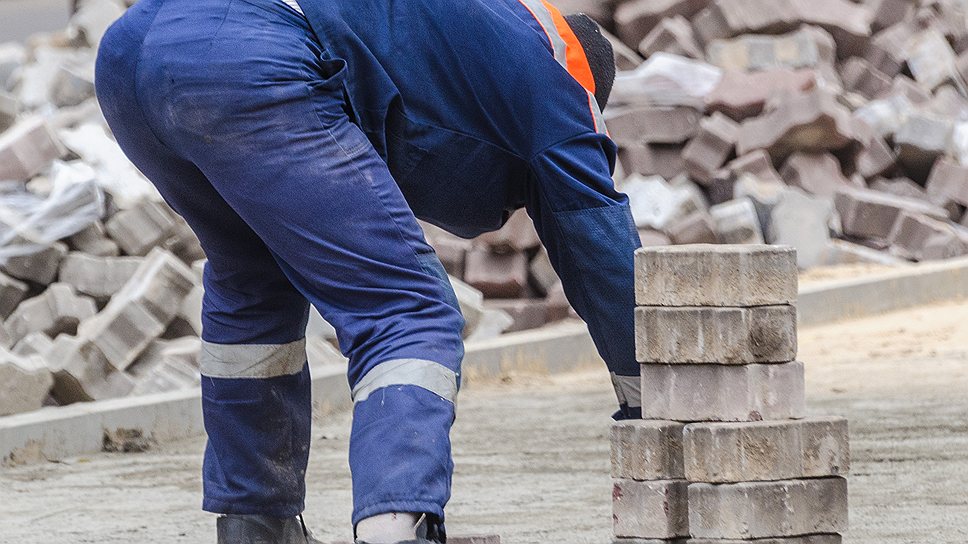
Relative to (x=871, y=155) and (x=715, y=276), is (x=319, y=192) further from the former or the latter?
(x=871, y=155)

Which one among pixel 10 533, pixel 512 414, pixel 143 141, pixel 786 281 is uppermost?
pixel 143 141

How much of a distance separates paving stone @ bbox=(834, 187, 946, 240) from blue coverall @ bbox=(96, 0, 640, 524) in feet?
22.7

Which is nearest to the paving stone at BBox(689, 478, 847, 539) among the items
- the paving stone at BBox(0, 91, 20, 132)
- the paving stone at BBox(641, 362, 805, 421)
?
the paving stone at BBox(641, 362, 805, 421)

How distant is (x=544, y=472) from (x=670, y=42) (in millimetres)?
6792

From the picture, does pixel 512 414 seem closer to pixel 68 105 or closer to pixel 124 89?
pixel 124 89

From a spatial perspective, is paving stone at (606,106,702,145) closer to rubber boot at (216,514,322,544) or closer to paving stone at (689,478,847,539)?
rubber boot at (216,514,322,544)

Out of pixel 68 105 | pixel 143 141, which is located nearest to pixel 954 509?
pixel 143 141

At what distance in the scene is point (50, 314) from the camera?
7508mm

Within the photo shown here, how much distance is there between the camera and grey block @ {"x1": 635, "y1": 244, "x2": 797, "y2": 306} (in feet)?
11.1

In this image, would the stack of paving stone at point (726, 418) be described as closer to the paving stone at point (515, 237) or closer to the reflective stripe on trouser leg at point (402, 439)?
the reflective stripe on trouser leg at point (402, 439)

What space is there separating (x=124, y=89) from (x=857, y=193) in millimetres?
7919

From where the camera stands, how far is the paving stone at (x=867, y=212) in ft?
33.7

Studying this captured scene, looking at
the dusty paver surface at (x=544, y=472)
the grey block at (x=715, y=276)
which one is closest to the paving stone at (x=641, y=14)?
the dusty paver surface at (x=544, y=472)

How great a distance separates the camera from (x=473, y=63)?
3207mm
